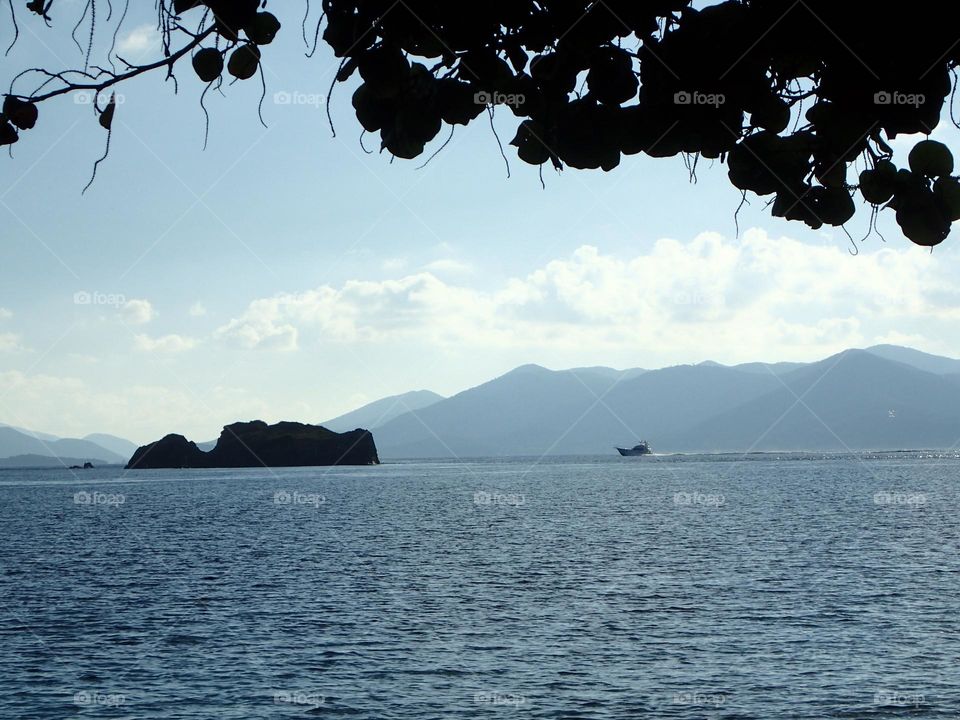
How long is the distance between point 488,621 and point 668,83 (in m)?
41.1

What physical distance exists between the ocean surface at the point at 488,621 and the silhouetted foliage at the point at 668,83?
27345 millimetres

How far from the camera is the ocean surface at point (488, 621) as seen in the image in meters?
30.3

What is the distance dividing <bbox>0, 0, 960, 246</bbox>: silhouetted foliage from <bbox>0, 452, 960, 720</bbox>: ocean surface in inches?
1077

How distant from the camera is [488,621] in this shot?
4216 centimetres

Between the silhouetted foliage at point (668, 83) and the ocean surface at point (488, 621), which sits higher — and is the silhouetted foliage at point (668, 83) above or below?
above

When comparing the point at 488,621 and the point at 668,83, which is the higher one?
the point at 668,83

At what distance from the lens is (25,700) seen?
30.6 m

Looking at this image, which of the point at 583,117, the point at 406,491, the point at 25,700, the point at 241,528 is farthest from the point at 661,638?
the point at 406,491

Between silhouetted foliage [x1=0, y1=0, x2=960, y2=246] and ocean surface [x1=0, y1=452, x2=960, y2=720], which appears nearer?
silhouetted foliage [x1=0, y1=0, x2=960, y2=246]

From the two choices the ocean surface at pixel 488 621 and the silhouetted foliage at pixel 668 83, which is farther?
the ocean surface at pixel 488 621

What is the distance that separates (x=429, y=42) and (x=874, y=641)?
1595 inches

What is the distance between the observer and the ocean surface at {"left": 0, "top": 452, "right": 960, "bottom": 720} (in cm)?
3031

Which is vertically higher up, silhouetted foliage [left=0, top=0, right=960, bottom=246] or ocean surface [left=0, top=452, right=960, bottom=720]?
silhouetted foliage [left=0, top=0, right=960, bottom=246]

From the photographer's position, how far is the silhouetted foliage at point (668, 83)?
2.96 metres
